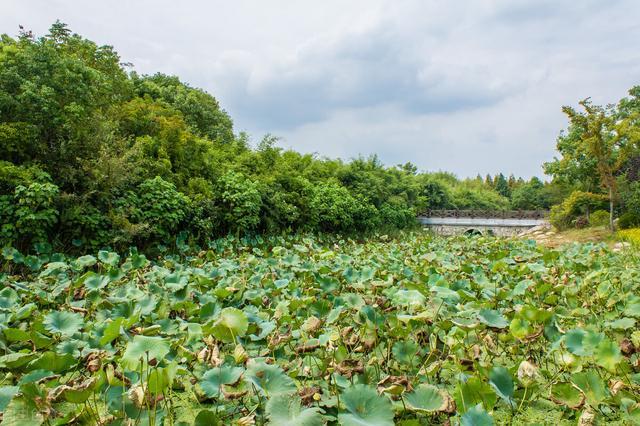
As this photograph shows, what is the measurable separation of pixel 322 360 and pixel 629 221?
13907mm

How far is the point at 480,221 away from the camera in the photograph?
2358 cm

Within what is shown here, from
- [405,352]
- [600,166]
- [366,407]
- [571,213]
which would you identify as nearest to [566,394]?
[405,352]

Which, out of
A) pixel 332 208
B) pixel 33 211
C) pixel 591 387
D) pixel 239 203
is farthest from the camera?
pixel 332 208

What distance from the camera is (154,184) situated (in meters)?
6.41

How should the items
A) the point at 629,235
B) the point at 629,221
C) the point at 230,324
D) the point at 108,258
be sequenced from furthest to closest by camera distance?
the point at 629,221
the point at 629,235
the point at 108,258
the point at 230,324

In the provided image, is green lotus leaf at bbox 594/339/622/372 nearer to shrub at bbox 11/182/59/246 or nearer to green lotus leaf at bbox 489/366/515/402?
green lotus leaf at bbox 489/366/515/402

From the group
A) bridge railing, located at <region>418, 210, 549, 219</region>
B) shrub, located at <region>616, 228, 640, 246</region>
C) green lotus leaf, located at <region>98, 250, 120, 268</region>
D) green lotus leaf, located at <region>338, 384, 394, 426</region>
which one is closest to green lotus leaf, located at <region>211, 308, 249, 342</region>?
green lotus leaf, located at <region>338, 384, 394, 426</region>

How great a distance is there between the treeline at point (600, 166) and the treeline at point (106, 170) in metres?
7.55

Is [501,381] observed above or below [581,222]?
below

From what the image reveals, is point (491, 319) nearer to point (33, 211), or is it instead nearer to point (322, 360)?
point (322, 360)

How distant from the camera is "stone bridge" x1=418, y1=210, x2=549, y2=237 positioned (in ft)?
74.7

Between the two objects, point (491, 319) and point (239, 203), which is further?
point (239, 203)

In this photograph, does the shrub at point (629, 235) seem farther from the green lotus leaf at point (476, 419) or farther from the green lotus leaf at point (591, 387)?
the green lotus leaf at point (476, 419)

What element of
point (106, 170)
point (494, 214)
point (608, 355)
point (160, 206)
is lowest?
point (608, 355)
